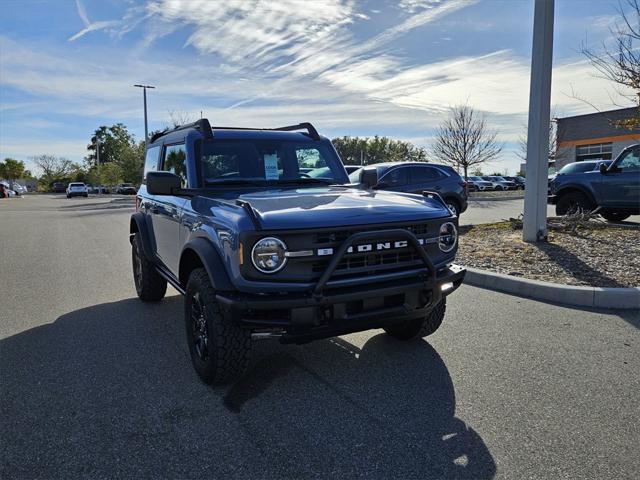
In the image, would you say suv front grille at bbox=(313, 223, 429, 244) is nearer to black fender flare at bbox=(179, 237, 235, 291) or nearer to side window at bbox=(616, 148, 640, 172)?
black fender flare at bbox=(179, 237, 235, 291)

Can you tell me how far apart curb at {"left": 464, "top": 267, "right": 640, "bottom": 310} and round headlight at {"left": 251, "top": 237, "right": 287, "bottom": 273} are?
3.94 metres

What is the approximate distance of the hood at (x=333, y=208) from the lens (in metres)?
3.12

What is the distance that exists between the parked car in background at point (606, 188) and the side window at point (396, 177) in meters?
3.80

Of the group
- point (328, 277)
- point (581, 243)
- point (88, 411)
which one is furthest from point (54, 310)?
point (581, 243)

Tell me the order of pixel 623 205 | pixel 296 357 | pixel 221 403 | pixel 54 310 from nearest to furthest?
1. pixel 221 403
2. pixel 296 357
3. pixel 54 310
4. pixel 623 205

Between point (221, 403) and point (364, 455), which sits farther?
point (221, 403)

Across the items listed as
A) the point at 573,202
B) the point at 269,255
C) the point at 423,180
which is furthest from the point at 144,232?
the point at 573,202

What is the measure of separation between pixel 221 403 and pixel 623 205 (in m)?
11.7

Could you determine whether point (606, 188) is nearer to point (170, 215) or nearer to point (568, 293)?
point (568, 293)

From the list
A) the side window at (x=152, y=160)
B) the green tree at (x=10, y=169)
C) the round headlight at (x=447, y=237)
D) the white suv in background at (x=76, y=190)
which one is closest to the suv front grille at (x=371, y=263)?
the round headlight at (x=447, y=237)

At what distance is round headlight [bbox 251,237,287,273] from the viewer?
3.02 m

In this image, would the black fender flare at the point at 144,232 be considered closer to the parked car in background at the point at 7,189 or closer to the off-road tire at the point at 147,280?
the off-road tire at the point at 147,280

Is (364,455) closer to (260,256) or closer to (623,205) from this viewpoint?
(260,256)

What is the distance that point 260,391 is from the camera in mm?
3420
